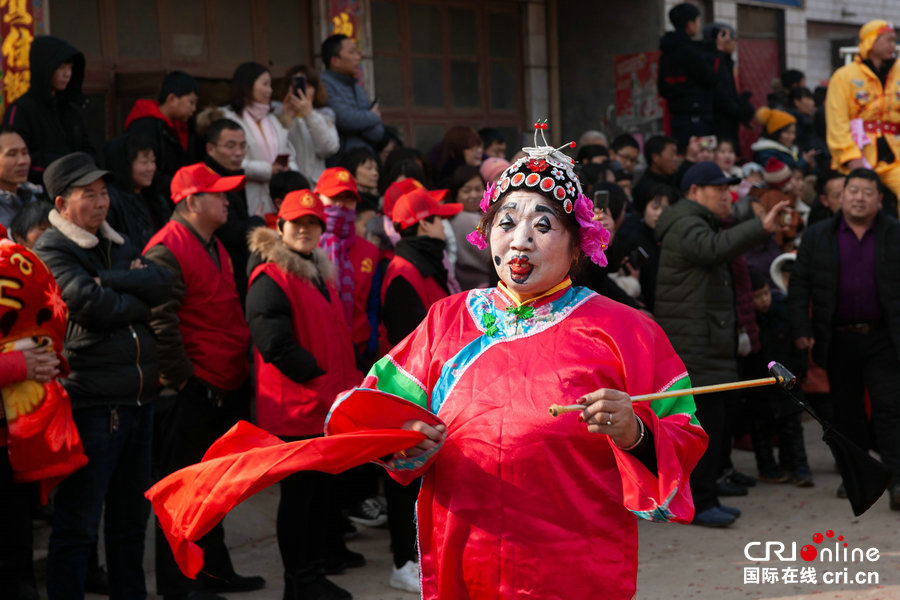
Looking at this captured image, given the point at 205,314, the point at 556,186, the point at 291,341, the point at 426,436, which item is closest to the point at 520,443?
the point at 426,436

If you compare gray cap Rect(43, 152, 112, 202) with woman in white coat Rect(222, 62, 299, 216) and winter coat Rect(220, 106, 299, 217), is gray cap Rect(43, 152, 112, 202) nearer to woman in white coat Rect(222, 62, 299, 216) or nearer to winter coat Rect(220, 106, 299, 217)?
winter coat Rect(220, 106, 299, 217)

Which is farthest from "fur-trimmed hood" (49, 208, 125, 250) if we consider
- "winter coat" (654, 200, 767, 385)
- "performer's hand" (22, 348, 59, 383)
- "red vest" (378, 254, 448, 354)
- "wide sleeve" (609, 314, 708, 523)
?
"winter coat" (654, 200, 767, 385)

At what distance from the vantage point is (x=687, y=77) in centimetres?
1187

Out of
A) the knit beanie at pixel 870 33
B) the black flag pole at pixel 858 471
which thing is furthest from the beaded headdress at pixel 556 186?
the knit beanie at pixel 870 33

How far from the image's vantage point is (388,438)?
3117mm

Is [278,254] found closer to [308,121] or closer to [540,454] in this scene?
[308,121]

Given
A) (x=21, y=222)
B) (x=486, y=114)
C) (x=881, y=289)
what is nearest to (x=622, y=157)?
(x=486, y=114)

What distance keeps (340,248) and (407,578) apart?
6.39 feet

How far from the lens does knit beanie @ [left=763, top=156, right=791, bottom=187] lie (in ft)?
35.6

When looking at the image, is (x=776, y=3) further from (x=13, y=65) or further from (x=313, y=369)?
(x=313, y=369)

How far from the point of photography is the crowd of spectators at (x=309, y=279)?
5043mm

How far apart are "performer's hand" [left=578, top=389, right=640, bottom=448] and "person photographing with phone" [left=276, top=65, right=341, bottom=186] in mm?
5625

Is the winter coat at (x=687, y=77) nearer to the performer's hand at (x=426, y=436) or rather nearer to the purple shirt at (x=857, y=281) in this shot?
the purple shirt at (x=857, y=281)

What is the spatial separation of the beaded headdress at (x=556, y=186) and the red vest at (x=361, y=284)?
3.30 meters
